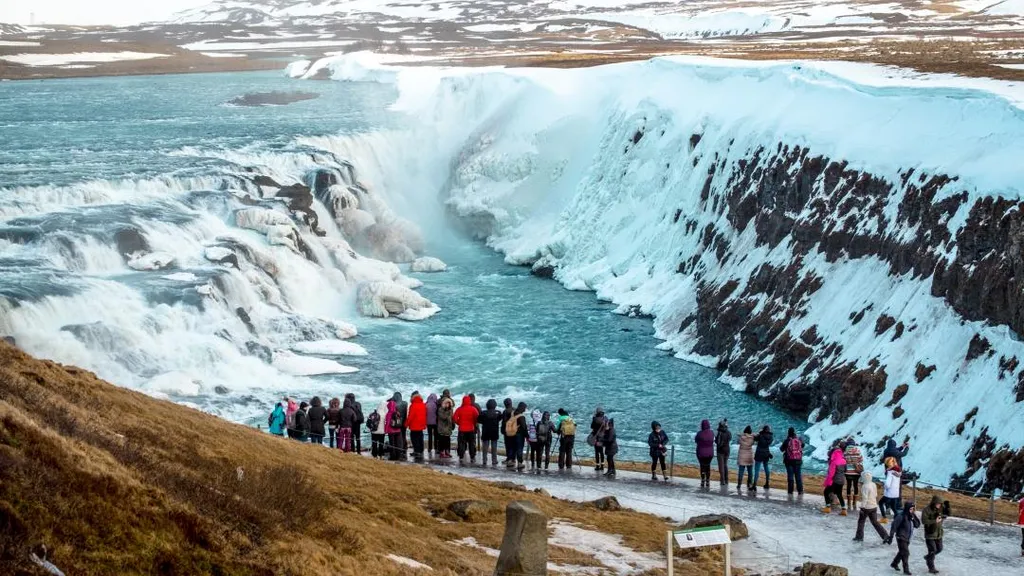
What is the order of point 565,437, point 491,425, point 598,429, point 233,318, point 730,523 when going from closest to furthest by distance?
point 730,523 < point 598,429 < point 565,437 < point 491,425 < point 233,318

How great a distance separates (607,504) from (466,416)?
18.6 feet

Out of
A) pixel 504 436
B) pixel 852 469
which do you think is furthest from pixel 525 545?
pixel 504 436

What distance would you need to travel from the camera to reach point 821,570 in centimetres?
1798

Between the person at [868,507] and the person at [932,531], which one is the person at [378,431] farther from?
the person at [932,531]

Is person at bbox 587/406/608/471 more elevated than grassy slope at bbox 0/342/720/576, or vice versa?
grassy slope at bbox 0/342/720/576

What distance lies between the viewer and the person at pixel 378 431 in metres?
27.7

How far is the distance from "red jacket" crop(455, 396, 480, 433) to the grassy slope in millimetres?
5001

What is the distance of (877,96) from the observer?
47.2m

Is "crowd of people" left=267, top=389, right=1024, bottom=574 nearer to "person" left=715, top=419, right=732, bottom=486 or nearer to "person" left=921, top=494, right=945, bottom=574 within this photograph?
"person" left=715, top=419, right=732, bottom=486

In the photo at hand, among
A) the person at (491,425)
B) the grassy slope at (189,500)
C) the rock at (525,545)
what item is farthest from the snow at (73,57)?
the rock at (525,545)

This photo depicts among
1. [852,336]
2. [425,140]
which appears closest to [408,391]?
[852,336]

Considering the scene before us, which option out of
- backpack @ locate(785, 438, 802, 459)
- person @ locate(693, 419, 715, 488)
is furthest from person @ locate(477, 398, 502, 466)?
backpack @ locate(785, 438, 802, 459)

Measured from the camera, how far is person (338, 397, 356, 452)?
1059 inches

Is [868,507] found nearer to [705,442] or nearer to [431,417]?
[705,442]
